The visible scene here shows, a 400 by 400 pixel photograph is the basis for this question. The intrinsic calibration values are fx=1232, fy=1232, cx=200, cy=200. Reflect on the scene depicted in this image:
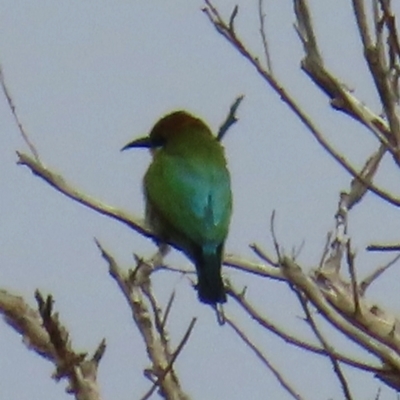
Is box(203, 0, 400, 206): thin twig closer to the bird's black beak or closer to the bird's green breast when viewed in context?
the bird's green breast

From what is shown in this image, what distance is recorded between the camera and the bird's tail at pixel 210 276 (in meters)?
4.35

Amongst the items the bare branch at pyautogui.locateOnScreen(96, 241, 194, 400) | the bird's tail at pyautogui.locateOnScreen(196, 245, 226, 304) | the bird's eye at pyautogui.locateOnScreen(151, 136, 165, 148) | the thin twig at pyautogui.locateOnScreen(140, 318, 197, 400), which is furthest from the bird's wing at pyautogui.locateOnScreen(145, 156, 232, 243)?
the thin twig at pyautogui.locateOnScreen(140, 318, 197, 400)

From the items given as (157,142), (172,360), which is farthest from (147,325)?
(157,142)

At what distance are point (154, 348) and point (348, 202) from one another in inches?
34.1

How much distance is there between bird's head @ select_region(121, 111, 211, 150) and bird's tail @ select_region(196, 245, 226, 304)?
1226mm

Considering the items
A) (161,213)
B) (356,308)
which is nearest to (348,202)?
(356,308)

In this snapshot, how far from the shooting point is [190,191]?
559 centimetres

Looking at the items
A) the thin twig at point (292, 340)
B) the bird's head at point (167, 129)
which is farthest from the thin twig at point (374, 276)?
the bird's head at point (167, 129)

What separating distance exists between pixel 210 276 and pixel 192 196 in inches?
33.4

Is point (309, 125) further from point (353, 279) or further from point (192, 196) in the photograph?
point (192, 196)

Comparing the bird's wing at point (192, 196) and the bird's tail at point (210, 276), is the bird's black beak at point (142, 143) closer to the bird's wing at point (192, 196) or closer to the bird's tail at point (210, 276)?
the bird's wing at point (192, 196)

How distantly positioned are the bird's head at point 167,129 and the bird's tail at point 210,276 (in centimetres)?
123

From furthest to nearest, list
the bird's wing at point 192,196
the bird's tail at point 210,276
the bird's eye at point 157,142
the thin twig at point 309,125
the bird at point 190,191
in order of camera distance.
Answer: the bird's eye at point 157,142
the bird's wing at point 192,196
the bird at point 190,191
the bird's tail at point 210,276
the thin twig at point 309,125

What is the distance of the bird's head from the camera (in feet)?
20.4
